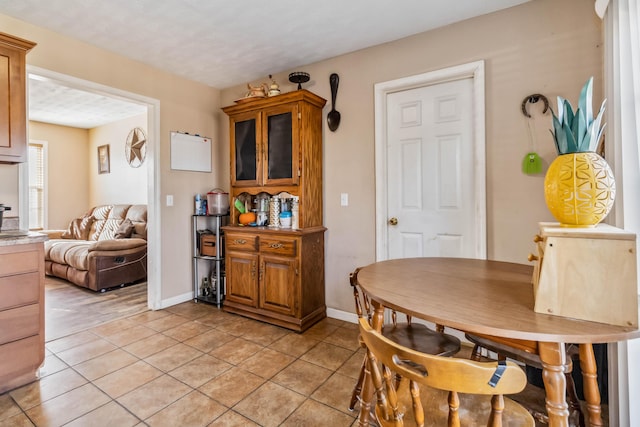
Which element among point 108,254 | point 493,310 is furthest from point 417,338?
point 108,254

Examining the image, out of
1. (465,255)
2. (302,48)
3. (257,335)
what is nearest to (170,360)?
(257,335)

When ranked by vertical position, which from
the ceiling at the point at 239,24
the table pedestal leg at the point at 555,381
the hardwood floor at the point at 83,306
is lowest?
the hardwood floor at the point at 83,306

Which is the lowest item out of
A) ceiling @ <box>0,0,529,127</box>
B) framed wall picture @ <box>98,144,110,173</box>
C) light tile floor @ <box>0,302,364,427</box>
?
light tile floor @ <box>0,302,364,427</box>

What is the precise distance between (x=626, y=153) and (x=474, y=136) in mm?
1033

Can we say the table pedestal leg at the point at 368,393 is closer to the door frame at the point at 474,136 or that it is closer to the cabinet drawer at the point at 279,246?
the door frame at the point at 474,136

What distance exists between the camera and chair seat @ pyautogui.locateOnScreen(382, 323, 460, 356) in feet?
4.60

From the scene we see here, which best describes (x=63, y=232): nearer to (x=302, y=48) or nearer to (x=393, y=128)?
(x=302, y=48)

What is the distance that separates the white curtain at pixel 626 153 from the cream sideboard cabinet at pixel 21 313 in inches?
127

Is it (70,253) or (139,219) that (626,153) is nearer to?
(139,219)

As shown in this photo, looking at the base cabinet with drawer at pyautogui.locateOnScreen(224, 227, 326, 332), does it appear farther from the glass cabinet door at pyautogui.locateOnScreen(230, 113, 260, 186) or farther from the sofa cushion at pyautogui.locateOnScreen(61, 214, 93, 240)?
the sofa cushion at pyautogui.locateOnScreen(61, 214, 93, 240)

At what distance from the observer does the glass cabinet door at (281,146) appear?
9.39 feet

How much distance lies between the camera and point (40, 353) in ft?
6.58

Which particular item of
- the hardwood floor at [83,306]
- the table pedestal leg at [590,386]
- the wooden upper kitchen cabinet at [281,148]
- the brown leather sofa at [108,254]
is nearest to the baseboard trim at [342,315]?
the wooden upper kitchen cabinet at [281,148]

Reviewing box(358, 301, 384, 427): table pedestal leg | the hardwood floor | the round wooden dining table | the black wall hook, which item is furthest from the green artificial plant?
the hardwood floor
